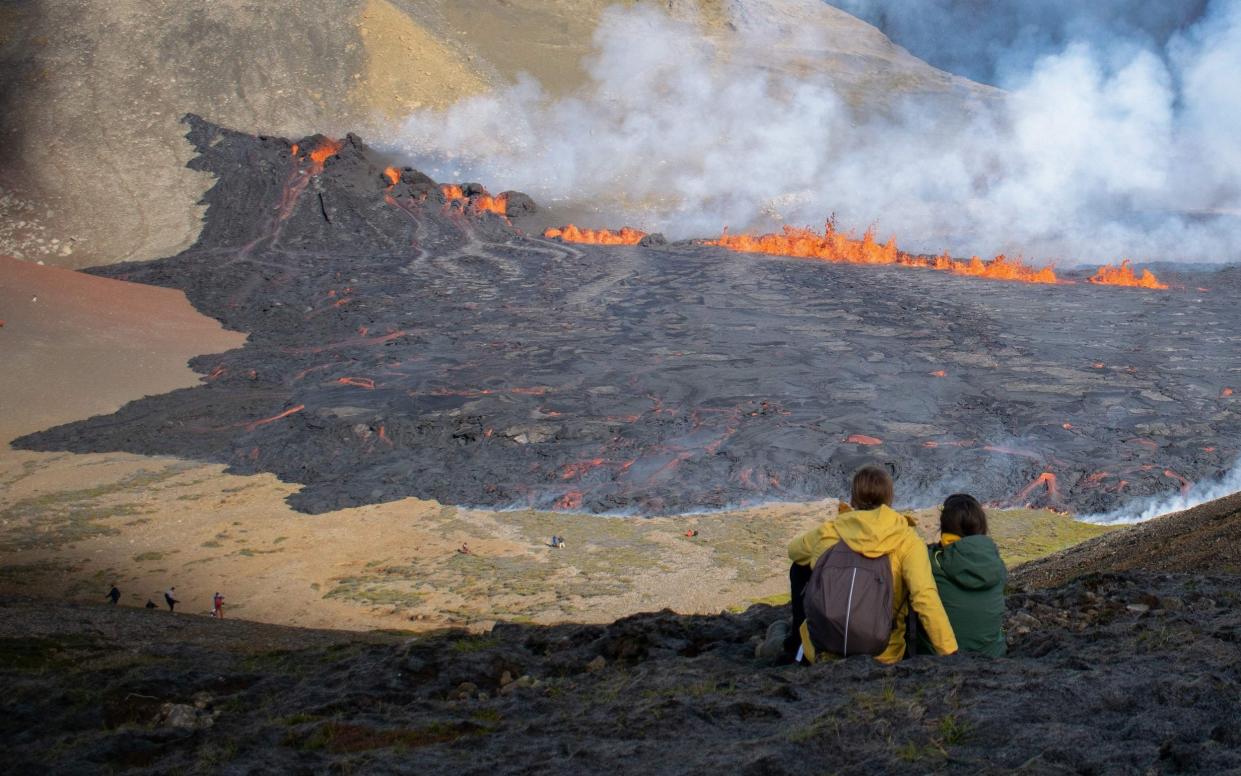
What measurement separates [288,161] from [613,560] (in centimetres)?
2721

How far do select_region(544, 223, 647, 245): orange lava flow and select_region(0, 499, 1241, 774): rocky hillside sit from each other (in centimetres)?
2658

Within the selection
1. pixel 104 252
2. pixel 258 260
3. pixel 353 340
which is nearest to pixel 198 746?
pixel 353 340

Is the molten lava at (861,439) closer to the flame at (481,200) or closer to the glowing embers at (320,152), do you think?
the flame at (481,200)

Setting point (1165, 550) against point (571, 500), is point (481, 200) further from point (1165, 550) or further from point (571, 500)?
point (1165, 550)

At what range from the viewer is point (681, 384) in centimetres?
1698

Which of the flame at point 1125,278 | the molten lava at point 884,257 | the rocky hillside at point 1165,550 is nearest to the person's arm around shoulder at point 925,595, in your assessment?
the rocky hillside at point 1165,550

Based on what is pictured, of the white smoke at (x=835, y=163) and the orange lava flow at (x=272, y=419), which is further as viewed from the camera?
the white smoke at (x=835, y=163)

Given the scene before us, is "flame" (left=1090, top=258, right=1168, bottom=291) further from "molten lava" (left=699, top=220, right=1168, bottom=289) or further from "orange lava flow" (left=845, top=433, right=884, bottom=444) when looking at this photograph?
"orange lava flow" (left=845, top=433, right=884, bottom=444)

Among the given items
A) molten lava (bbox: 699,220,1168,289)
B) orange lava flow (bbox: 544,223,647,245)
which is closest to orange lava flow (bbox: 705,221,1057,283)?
molten lava (bbox: 699,220,1168,289)

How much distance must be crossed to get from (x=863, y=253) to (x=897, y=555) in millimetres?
27161

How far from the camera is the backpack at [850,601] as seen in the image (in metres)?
4.29

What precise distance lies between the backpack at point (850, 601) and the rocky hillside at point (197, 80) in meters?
29.3

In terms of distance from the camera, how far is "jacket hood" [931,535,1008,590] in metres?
4.48

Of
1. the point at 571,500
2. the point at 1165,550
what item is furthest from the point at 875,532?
the point at 571,500
